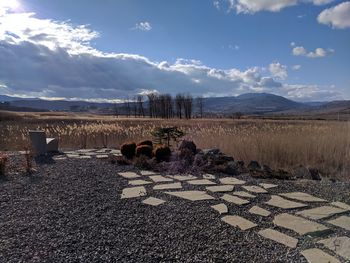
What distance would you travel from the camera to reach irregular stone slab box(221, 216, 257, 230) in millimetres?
3422

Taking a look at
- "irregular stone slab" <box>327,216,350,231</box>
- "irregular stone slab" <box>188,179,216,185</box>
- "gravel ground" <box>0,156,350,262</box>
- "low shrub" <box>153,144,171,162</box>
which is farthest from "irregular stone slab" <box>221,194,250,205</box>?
"low shrub" <box>153,144,171,162</box>

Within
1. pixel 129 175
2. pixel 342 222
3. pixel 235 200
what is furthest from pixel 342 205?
pixel 129 175

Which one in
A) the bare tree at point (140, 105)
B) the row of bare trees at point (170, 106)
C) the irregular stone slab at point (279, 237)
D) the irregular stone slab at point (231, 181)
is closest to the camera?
the irregular stone slab at point (279, 237)

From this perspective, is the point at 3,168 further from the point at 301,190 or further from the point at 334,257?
the point at 334,257

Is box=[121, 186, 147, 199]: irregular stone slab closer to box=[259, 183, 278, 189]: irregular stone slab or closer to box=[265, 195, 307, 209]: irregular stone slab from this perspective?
box=[265, 195, 307, 209]: irregular stone slab

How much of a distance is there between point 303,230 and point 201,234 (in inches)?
38.5

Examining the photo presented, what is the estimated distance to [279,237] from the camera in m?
3.19

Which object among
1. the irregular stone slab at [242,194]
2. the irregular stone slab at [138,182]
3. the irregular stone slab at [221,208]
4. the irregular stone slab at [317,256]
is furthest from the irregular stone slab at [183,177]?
the irregular stone slab at [317,256]

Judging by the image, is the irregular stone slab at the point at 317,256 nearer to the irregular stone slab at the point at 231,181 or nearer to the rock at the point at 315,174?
the irregular stone slab at the point at 231,181

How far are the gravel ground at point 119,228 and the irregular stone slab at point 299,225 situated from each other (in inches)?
4.0

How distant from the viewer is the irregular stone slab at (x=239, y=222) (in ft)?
11.2

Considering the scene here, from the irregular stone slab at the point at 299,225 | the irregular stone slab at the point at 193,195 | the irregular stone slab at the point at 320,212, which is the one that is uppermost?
the irregular stone slab at the point at 193,195

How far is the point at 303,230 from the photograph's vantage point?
132 inches

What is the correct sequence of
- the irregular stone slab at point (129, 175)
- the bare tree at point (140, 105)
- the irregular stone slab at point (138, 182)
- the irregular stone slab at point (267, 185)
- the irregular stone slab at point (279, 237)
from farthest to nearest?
the bare tree at point (140, 105), the irregular stone slab at point (129, 175), the irregular stone slab at point (138, 182), the irregular stone slab at point (267, 185), the irregular stone slab at point (279, 237)
